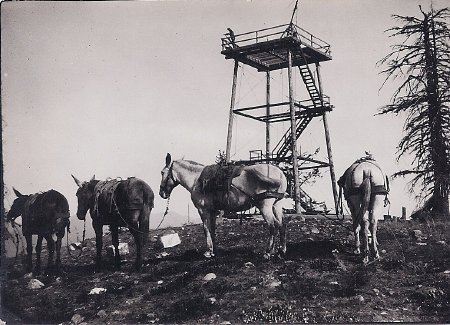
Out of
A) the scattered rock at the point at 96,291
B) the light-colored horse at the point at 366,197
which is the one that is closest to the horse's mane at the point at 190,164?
the scattered rock at the point at 96,291

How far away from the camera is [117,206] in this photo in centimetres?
1055

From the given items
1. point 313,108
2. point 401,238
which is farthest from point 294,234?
point 313,108

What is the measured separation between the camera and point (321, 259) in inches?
360

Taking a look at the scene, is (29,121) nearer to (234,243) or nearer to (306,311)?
(234,243)

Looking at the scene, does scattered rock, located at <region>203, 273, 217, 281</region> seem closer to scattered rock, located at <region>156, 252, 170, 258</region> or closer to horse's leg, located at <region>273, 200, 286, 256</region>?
horse's leg, located at <region>273, 200, 286, 256</region>

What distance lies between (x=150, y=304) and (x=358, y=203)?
4.54m

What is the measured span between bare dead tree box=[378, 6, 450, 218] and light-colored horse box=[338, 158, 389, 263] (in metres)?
1.90

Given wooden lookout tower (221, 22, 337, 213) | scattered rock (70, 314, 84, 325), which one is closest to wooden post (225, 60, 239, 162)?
wooden lookout tower (221, 22, 337, 213)

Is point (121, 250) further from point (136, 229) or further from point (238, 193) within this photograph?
point (238, 193)

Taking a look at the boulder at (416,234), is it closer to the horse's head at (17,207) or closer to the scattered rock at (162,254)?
the scattered rock at (162,254)

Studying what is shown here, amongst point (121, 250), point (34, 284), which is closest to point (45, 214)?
point (34, 284)

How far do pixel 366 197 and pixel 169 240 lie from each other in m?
4.85

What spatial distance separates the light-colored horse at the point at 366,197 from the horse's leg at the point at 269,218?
64.5 inches

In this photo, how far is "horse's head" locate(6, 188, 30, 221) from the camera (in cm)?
1077
